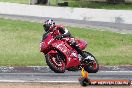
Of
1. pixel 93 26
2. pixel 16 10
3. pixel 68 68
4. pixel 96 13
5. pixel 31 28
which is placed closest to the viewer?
pixel 68 68

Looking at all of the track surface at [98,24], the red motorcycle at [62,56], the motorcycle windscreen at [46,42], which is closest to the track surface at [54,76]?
the red motorcycle at [62,56]

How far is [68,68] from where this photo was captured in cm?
1095

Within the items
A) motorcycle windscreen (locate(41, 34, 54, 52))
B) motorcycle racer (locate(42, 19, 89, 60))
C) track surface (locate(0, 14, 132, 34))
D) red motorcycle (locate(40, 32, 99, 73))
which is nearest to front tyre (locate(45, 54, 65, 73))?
red motorcycle (locate(40, 32, 99, 73))

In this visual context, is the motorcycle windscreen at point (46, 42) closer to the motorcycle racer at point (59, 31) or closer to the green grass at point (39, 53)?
the motorcycle racer at point (59, 31)

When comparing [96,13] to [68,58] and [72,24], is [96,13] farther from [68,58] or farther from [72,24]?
[68,58]

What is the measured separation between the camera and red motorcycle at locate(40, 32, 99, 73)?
1088 cm

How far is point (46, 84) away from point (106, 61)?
A: 5.86 m

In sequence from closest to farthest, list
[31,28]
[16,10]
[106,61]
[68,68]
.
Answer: [68,68] < [106,61] < [31,28] < [16,10]

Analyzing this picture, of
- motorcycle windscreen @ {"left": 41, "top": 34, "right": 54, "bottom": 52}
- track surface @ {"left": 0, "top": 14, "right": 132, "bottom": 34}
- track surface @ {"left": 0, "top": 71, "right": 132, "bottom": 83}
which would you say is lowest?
track surface @ {"left": 0, "top": 14, "right": 132, "bottom": 34}

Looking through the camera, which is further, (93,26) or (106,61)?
(93,26)

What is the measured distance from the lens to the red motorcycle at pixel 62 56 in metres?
10.9

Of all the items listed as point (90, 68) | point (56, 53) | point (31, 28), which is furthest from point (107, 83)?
point (31, 28)

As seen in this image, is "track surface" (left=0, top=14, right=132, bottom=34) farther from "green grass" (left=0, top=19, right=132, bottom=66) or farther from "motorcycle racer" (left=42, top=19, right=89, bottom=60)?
"motorcycle racer" (left=42, top=19, right=89, bottom=60)

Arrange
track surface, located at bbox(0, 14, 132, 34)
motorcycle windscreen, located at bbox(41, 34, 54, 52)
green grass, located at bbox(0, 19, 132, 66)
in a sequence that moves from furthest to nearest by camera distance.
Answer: track surface, located at bbox(0, 14, 132, 34) < green grass, located at bbox(0, 19, 132, 66) < motorcycle windscreen, located at bbox(41, 34, 54, 52)
